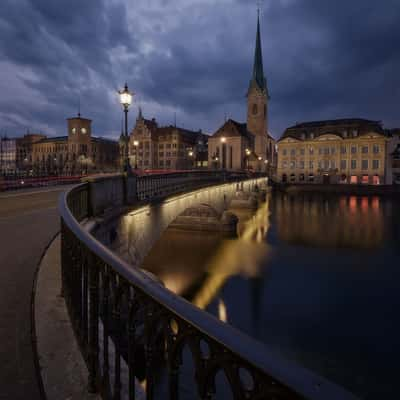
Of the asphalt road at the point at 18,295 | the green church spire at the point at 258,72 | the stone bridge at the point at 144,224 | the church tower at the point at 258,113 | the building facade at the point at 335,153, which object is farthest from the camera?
Answer: the green church spire at the point at 258,72

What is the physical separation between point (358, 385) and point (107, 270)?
1198 centimetres

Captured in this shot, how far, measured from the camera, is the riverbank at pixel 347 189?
216 ft

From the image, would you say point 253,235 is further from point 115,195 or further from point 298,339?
point 115,195

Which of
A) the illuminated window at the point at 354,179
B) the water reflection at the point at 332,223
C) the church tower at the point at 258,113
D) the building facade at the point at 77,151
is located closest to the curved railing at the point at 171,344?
the water reflection at the point at 332,223

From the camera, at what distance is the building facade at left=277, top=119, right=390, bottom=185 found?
7162 centimetres

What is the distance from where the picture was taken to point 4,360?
3.32 meters

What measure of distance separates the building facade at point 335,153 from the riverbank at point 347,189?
5602 mm

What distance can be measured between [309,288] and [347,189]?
58.3m

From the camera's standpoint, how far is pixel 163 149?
95.0 meters

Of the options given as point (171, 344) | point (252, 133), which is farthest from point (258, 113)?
point (171, 344)

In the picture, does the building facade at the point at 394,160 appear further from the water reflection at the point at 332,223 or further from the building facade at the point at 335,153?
the water reflection at the point at 332,223

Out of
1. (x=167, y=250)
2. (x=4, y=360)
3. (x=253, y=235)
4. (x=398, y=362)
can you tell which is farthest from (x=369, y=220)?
(x=4, y=360)

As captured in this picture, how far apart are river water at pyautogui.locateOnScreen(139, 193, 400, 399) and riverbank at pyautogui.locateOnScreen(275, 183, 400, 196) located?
3227 centimetres

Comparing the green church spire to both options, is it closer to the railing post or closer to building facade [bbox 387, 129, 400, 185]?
building facade [bbox 387, 129, 400, 185]
